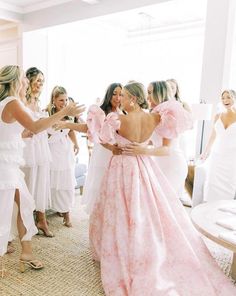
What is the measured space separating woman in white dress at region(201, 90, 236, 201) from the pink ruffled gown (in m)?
1.56

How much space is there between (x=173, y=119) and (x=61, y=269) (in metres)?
1.45

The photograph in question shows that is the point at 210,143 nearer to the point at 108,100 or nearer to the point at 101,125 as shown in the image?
the point at 108,100

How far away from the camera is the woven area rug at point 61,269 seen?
6.91 feet

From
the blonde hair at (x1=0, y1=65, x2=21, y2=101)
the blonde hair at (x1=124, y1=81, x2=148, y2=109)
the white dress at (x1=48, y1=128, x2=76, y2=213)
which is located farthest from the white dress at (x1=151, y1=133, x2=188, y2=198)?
the blonde hair at (x1=0, y1=65, x2=21, y2=101)

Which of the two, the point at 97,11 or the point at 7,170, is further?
the point at 97,11

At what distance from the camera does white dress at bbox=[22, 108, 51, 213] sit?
2893 mm

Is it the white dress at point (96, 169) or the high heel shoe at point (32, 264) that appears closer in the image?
the high heel shoe at point (32, 264)

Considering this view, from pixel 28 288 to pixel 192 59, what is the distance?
18.3 feet

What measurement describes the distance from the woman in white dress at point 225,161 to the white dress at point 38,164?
1.94 metres

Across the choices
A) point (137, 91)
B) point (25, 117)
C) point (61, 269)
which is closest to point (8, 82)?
point (25, 117)

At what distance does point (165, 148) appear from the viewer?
2320 millimetres

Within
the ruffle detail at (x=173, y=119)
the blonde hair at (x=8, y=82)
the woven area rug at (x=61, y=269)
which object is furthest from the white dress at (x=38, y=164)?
the ruffle detail at (x=173, y=119)

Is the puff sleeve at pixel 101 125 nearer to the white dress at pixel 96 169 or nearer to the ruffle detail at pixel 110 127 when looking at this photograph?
the ruffle detail at pixel 110 127

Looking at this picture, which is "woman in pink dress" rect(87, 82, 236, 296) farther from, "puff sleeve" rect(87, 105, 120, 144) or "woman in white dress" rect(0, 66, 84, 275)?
"woman in white dress" rect(0, 66, 84, 275)
